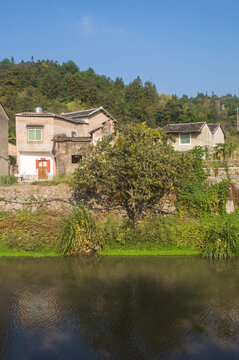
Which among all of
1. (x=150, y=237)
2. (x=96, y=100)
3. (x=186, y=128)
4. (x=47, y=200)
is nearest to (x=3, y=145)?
(x=47, y=200)

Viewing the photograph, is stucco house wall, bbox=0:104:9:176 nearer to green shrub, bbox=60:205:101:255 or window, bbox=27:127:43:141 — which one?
window, bbox=27:127:43:141

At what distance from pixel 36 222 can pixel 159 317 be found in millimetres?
9288

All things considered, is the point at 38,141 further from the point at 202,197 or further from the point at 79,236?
the point at 202,197

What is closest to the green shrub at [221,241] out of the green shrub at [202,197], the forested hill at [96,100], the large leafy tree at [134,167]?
the green shrub at [202,197]

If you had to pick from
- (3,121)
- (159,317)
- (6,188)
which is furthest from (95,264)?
(3,121)

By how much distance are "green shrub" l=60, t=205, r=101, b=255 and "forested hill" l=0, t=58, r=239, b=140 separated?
2953 cm

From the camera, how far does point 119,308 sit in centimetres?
1027

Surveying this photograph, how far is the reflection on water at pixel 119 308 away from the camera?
812 centimetres

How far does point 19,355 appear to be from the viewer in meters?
A: 7.90

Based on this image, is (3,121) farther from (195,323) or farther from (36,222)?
(195,323)

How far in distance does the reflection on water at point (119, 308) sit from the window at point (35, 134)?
14924mm

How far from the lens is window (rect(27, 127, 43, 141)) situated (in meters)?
27.9

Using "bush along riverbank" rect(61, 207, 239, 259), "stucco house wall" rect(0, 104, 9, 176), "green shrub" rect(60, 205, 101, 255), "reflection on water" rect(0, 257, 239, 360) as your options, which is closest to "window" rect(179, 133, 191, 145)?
"bush along riverbank" rect(61, 207, 239, 259)

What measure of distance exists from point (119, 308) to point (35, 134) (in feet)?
68.4
